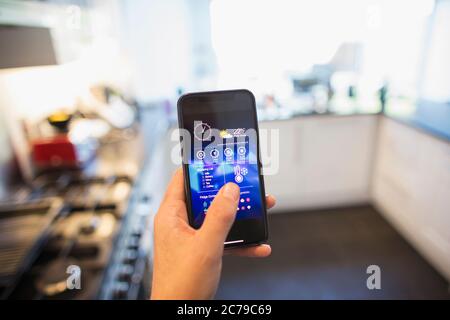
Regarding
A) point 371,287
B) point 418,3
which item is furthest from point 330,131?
point 371,287

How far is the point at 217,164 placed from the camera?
1.25 ft

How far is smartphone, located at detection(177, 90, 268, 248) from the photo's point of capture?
383 millimetres

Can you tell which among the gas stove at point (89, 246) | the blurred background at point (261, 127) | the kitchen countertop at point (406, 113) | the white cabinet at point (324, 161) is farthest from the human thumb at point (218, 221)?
the white cabinet at point (324, 161)

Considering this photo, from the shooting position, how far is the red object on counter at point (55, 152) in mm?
937

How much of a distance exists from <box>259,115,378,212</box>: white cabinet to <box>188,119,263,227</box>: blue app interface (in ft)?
3.59

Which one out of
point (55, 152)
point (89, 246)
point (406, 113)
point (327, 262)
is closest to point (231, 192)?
point (89, 246)

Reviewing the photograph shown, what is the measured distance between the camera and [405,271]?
1168mm

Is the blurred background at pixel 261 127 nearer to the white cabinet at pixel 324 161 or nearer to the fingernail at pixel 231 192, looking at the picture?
the white cabinet at pixel 324 161

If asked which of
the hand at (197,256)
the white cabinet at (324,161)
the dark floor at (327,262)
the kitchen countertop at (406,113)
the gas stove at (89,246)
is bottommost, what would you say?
the dark floor at (327,262)

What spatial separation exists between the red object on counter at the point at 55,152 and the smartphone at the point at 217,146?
0.72 meters

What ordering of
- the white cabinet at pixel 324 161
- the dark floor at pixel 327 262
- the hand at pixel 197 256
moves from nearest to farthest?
the hand at pixel 197 256 → the dark floor at pixel 327 262 → the white cabinet at pixel 324 161

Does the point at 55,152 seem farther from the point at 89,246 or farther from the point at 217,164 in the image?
the point at 217,164

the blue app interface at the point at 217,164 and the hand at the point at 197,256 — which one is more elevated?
the blue app interface at the point at 217,164
